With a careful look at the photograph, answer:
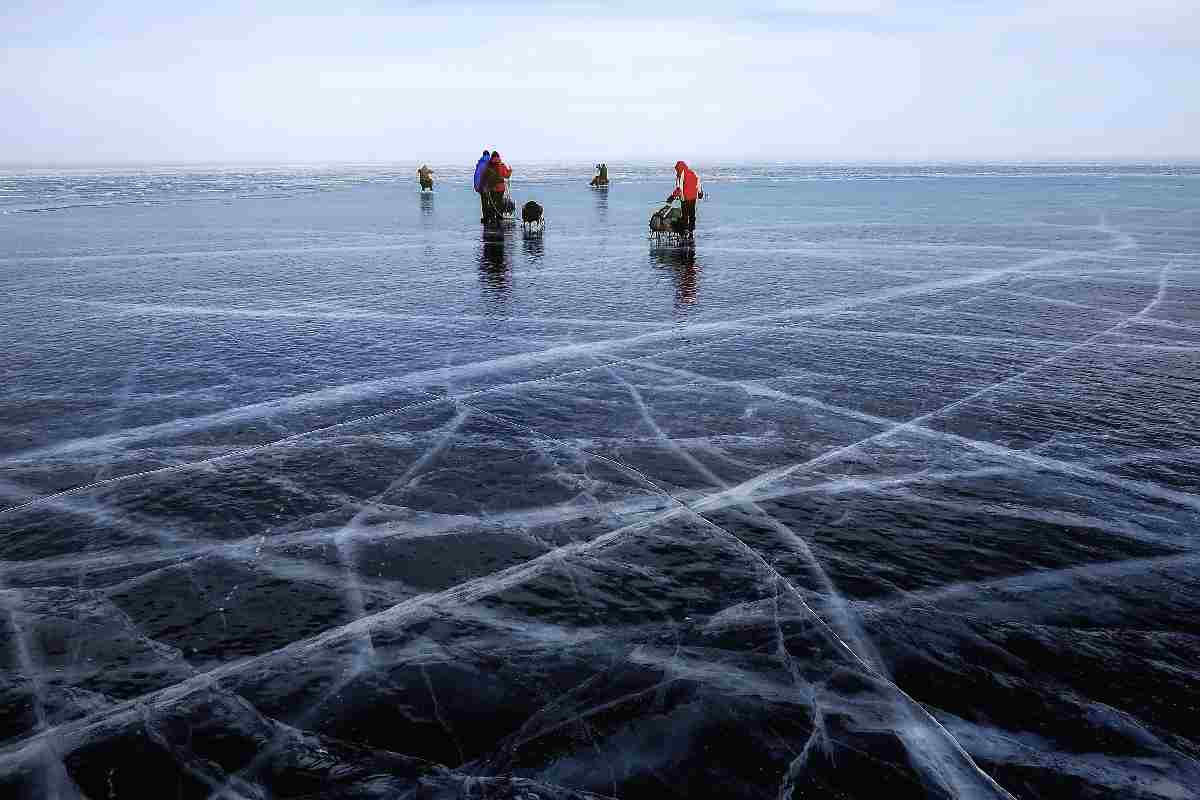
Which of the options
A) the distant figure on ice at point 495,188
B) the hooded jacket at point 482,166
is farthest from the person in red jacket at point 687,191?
the hooded jacket at point 482,166

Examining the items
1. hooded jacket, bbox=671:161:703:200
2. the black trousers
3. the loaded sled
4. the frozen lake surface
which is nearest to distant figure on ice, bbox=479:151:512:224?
the loaded sled

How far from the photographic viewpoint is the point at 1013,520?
6918 millimetres

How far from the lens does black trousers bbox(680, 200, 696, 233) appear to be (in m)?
25.2

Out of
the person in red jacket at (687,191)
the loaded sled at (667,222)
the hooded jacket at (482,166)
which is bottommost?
the loaded sled at (667,222)

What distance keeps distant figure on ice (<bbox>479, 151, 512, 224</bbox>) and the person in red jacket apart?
6759 millimetres

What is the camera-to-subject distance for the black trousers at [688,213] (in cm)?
2525

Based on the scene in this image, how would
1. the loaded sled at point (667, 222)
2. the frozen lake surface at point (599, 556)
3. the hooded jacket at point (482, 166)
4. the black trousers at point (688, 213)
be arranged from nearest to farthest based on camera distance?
the frozen lake surface at point (599, 556) → the black trousers at point (688, 213) → the loaded sled at point (667, 222) → the hooded jacket at point (482, 166)

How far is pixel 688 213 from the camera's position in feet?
84.8

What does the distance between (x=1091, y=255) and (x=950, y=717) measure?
2444 cm

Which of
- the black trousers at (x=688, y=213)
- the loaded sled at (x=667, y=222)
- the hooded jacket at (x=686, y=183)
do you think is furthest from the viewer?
the loaded sled at (x=667, y=222)

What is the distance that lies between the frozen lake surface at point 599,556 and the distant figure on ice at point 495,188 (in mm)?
15147

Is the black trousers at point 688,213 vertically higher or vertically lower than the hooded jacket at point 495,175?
lower

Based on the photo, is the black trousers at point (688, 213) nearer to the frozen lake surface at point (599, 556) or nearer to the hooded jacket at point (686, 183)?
the hooded jacket at point (686, 183)

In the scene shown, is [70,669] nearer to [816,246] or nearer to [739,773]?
[739,773]
